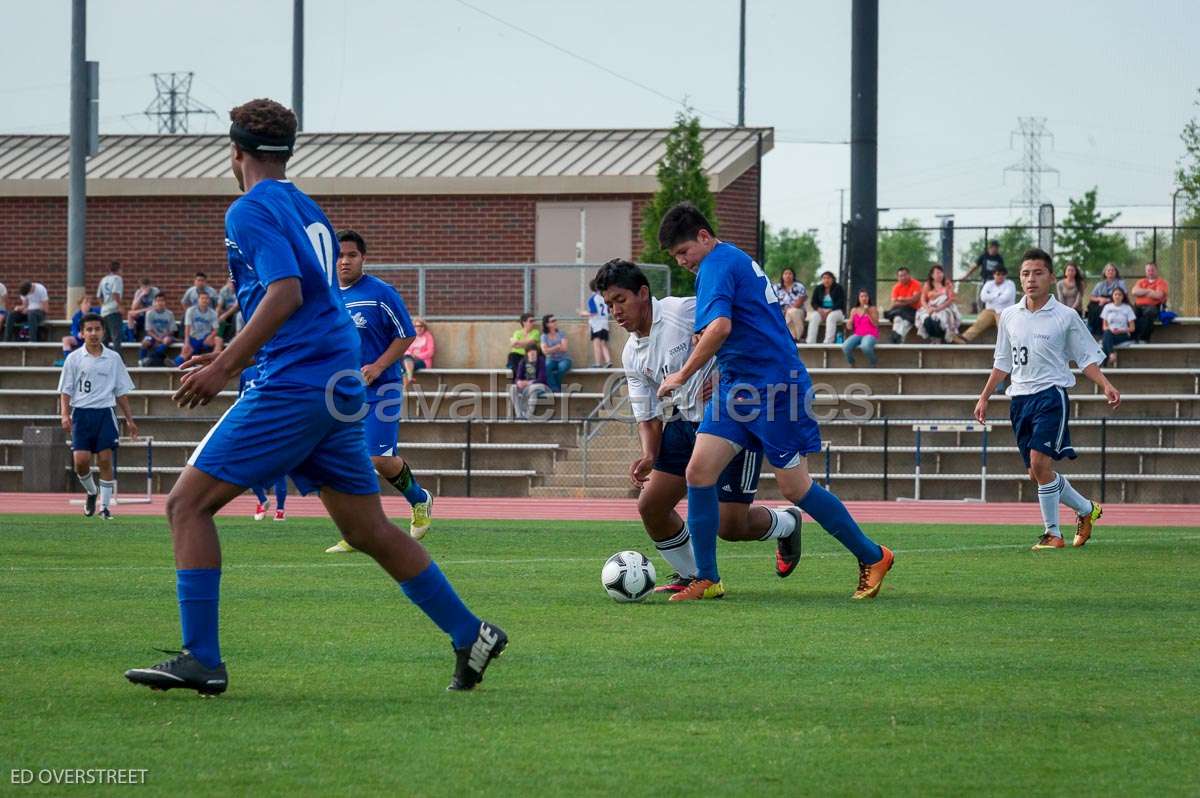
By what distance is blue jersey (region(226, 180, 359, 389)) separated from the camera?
19.2ft

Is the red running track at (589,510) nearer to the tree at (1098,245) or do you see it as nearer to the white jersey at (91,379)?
the white jersey at (91,379)

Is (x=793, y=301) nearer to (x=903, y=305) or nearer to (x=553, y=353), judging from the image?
(x=903, y=305)

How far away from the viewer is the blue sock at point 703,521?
9102 mm

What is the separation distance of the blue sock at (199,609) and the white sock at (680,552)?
396 centimetres

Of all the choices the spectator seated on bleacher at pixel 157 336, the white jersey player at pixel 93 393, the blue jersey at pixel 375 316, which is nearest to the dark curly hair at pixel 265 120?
the blue jersey at pixel 375 316

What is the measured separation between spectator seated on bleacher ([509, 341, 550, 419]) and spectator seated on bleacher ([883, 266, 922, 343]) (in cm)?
579

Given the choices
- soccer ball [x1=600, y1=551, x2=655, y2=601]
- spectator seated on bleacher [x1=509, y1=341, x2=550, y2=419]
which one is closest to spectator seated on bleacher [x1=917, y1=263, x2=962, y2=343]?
spectator seated on bleacher [x1=509, y1=341, x2=550, y2=419]

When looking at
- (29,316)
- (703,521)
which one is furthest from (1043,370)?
(29,316)

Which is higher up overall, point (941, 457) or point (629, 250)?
point (629, 250)

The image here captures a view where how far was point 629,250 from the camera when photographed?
3189cm

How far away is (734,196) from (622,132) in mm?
2883

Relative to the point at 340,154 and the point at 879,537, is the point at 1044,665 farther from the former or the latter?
the point at 340,154

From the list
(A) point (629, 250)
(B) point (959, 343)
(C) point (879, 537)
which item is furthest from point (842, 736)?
(A) point (629, 250)

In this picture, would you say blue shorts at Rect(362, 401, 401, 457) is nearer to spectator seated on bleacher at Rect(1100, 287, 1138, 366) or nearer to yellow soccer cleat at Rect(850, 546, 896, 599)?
yellow soccer cleat at Rect(850, 546, 896, 599)
